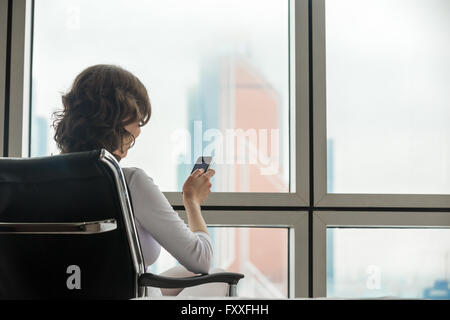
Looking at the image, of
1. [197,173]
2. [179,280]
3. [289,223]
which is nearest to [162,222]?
[179,280]

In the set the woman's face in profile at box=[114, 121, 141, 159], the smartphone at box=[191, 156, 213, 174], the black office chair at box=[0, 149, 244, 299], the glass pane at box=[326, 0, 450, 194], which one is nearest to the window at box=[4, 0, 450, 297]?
the glass pane at box=[326, 0, 450, 194]

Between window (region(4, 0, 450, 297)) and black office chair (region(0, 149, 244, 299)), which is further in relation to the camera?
window (region(4, 0, 450, 297))

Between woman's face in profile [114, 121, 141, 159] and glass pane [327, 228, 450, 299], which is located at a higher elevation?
woman's face in profile [114, 121, 141, 159]

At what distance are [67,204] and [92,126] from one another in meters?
0.30

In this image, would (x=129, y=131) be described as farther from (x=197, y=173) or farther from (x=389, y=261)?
(x=389, y=261)

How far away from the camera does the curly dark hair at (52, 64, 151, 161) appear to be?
3.73 feet

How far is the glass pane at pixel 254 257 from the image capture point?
1939 millimetres

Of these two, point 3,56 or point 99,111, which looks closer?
point 99,111

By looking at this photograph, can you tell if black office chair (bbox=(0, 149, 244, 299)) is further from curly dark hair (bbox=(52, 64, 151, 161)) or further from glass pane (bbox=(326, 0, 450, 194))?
glass pane (bbox=(326, 0, 450, 194))

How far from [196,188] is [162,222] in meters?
0.32

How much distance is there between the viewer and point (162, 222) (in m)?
1.09

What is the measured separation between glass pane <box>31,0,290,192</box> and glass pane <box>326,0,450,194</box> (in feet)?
0.77
